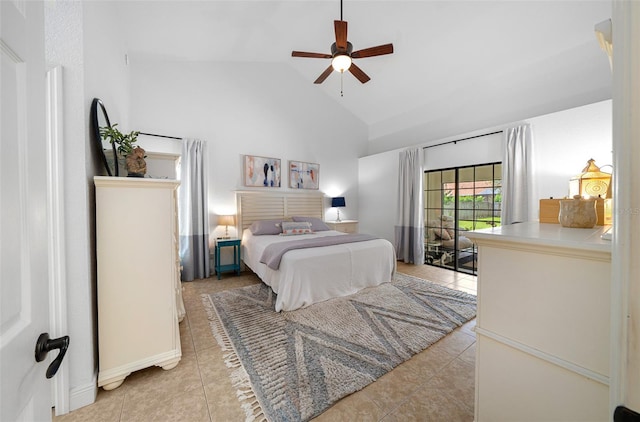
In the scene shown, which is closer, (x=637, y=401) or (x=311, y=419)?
(x=637, y=401)

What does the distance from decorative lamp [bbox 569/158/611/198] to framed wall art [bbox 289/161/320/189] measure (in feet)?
13.1

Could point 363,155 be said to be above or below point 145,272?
above

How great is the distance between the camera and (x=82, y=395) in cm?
141

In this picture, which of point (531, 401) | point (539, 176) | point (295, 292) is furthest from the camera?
point (539, 176)

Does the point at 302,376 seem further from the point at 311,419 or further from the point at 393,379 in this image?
the point at 393,379

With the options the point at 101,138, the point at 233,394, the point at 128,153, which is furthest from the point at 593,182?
the point at 101,138

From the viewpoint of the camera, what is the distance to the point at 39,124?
22.1 inches

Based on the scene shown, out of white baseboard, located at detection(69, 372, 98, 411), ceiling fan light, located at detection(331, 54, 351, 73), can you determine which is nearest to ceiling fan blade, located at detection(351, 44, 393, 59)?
ceiling fan light, located at detection(331, 54, 351, 73)

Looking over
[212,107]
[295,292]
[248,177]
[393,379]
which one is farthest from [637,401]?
[212,107]

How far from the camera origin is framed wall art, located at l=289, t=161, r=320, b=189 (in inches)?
192

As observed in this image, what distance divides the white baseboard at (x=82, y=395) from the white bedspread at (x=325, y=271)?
1422 mm

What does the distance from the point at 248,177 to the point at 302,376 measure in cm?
339

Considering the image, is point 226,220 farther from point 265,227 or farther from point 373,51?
point 373,51

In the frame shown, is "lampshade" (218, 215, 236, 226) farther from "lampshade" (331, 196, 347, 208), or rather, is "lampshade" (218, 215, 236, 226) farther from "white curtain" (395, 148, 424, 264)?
"white curtain" (395, 148, 424, 264)
